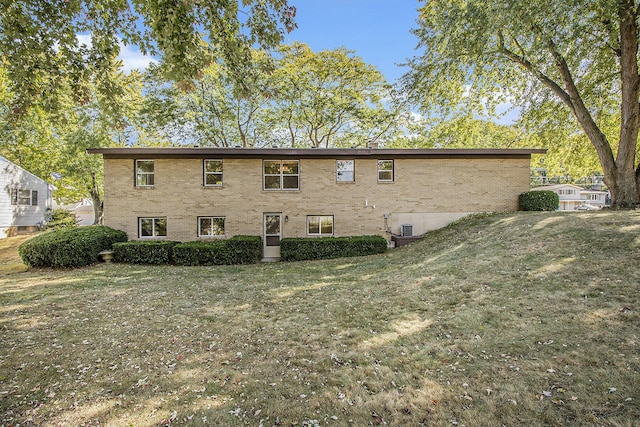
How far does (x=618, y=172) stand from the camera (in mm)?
11773

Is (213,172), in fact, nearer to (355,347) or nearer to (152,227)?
(152,227)

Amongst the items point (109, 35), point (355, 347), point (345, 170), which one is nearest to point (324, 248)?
point (345, 170)

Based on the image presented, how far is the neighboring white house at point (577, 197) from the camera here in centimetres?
4776

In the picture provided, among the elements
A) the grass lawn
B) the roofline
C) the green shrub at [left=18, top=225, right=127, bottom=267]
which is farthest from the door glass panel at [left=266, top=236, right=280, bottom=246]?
the green shrub at [left=18, top=225, right=127, bottom=267]

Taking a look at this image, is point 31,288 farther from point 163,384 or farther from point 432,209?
point 432,209

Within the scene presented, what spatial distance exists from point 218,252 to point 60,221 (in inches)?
704

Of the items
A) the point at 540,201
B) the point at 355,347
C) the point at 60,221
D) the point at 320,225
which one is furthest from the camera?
the point at 60,221

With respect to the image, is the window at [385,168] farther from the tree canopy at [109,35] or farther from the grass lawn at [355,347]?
the tree canopy at [109,35]

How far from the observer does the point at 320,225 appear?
14844 millimetres

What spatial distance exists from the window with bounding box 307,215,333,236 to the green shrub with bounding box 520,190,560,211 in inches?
375

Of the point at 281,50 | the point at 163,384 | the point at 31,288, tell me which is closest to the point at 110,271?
the point at 31,288

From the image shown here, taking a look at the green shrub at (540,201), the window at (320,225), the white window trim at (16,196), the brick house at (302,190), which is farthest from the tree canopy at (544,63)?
the white window trim at (16,196)

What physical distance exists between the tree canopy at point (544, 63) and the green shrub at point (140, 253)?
13104 mm

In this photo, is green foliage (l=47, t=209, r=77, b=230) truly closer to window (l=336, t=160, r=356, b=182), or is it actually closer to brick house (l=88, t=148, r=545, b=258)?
brick house (l=88, t=148, r=545, b=258)
